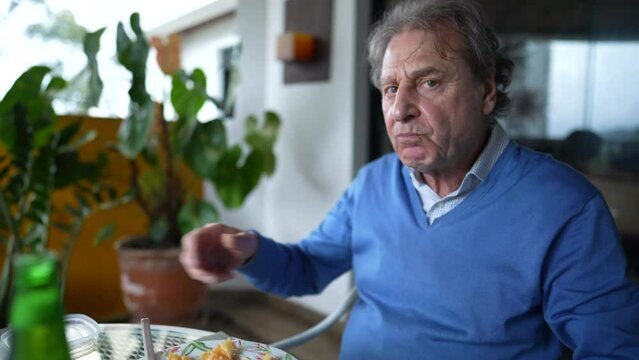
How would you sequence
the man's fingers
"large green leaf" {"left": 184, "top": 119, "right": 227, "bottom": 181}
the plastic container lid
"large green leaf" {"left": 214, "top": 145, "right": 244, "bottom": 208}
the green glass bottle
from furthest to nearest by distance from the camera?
"large green leaf" {"left": 214, "top": 145, "right": 244, "bottom": 208} < "large green leaf" {"left": 184, "top": 119, "right": 227, "bottom": 181} < the man's fingers < the plastic container lid < the green glass bottle

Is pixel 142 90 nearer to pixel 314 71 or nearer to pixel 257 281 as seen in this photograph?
pixel 314 71

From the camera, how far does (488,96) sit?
114 centimetres

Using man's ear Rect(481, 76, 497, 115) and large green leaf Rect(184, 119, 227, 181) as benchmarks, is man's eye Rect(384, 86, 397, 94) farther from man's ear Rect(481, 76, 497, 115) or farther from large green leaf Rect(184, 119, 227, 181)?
large green leaf Rect(184, 119, 227, 181)

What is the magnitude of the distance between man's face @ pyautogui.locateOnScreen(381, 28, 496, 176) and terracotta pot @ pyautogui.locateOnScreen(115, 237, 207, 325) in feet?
6.23

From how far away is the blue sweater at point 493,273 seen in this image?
0.90 meters

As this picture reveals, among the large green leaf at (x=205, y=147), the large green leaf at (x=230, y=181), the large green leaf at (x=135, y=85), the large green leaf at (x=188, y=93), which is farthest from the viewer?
the large green leaf at (x=230, y=181)

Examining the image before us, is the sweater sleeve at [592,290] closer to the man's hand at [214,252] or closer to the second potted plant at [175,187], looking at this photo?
A: the man's hand at [214,252]

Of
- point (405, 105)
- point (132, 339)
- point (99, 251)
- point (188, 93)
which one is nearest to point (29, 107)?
point (188, 93)

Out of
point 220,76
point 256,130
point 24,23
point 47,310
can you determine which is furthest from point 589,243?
point 220,76

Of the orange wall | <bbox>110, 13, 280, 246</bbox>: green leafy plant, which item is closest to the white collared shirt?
<bbox>110, 13, 280, 246</bbox>: green leafy plant

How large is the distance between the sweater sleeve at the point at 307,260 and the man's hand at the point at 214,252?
0.08 meters

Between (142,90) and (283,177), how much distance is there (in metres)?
A: 1.17

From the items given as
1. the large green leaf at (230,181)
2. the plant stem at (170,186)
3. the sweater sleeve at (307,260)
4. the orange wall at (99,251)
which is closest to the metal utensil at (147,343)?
the sweater sleeve at (307,260)

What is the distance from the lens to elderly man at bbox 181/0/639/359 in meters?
0.92
